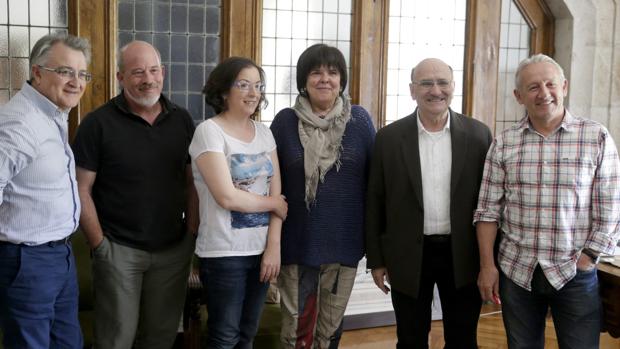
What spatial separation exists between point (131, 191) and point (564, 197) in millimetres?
1531

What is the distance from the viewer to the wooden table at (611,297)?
2113mm

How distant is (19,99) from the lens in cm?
186

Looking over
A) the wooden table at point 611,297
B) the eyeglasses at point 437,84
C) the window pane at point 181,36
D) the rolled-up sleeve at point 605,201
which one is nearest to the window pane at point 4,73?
the window pane at point 181,36

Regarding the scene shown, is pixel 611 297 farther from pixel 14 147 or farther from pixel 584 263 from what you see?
pixel 14 147

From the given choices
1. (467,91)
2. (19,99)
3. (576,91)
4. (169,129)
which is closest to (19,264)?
(19,99)

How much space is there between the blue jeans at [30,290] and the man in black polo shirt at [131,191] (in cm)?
27

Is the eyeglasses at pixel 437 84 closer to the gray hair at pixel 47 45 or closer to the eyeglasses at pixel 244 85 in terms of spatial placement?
the eyeglasses at pixel 244 85

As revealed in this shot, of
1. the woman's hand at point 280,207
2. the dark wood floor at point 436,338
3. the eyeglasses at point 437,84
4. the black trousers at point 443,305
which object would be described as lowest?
the dark wood floor at point 436,338

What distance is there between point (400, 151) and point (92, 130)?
115 cm

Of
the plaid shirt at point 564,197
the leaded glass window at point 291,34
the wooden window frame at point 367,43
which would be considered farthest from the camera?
the leaded glass window at point 291,34

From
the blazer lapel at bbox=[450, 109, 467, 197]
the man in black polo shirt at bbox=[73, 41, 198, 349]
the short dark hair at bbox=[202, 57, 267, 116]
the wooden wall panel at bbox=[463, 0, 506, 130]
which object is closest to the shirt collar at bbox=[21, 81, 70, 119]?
the man in black polo shirt at bbox=[73, 41, 198, 349]

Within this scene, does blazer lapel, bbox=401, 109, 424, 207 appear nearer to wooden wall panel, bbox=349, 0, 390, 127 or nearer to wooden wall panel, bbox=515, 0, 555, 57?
wooden wall panel, bbox=349, 0, 390, 127

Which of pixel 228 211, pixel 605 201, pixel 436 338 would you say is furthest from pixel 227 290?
pixel 436 338

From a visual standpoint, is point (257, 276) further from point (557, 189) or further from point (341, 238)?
point (557, 189)
